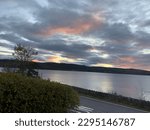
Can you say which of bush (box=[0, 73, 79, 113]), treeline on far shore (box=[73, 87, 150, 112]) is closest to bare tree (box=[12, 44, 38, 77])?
treeline on far shore (box=[73, 87, 150, 112])

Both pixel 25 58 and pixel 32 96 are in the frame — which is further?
pixel 25 58

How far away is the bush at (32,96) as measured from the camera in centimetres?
988

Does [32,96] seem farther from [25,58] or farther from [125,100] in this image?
[25,58]

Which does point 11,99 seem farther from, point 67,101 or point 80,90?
point 80,90

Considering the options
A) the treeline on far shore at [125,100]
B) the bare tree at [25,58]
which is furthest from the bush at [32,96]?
the bare tree at [25,58]

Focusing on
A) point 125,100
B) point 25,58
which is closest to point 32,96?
point 125,100

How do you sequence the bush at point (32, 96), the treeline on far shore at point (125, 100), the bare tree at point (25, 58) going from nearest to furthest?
the bush at point (32, 96) < the treeline on far shore at point (125, 100) < the bare tree at point (25, 58)

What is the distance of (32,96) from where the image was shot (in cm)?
1034

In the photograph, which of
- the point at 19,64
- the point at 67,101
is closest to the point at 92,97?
the point at 19,64

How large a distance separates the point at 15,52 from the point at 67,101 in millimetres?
39603

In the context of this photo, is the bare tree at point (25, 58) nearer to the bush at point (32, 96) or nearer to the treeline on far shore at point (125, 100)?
the treeline on far shore at point (125, 100)

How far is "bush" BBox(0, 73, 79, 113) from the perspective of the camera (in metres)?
9.88

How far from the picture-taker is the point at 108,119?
8.37 m

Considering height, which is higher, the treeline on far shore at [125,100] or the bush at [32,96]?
the bush at [32,96]
